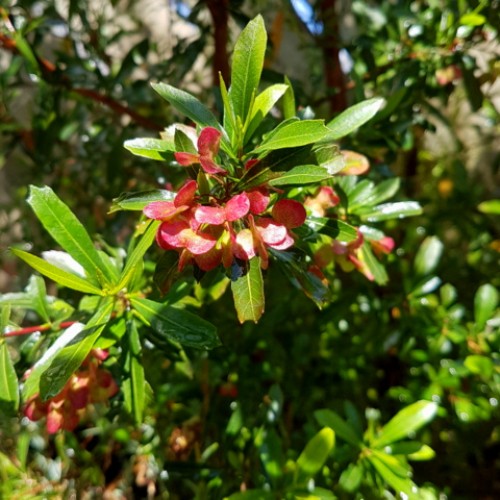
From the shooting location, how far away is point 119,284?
0.60m

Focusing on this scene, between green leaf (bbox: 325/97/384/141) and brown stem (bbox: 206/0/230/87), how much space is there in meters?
0.44

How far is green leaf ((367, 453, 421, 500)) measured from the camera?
0.74m

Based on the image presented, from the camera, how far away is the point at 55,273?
0.56 metres

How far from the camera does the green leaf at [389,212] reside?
0.76m

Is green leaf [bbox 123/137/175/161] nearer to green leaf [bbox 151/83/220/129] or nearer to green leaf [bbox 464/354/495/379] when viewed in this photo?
green leaf [bbox 151/83/220/129]

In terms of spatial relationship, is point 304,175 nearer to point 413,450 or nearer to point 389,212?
point 389,212

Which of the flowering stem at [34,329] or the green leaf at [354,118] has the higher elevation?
the green leaf at [354,118]

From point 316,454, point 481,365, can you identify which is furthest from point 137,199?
point 481,365

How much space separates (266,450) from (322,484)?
0.49ft

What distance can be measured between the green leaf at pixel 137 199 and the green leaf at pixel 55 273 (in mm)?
82

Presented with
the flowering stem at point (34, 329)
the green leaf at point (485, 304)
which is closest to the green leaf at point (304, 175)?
the flowering stem at point (34, 329)

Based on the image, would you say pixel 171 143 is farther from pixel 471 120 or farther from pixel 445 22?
pixel 471 120

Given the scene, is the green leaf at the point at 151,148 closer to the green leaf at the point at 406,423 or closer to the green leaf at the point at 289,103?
the green leaf at the point at 289,103

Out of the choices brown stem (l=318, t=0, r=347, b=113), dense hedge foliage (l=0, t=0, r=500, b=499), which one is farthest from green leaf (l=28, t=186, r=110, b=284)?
brown stem (l=318, t=0, r=347, b=113)
